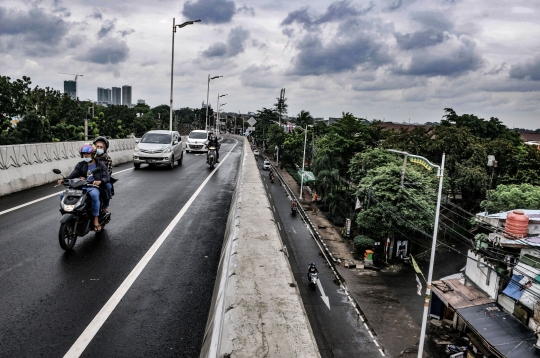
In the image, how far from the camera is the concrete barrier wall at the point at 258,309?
8.46 feet

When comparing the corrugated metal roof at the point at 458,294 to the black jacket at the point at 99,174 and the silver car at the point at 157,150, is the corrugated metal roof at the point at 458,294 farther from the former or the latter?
the black jacket at the point at 99,174

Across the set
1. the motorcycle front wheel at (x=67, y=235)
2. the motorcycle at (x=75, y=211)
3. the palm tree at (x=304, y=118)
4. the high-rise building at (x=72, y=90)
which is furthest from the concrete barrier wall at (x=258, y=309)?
the palm tree at (x=304, y=118)

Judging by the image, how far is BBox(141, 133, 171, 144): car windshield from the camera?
2000 cm

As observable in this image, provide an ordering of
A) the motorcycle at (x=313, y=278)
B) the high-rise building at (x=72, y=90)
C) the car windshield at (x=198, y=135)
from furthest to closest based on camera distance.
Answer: the high-rise building at (x=72, y=90) < the car windshield at (x=198, y=135) < the motorcycle at (x=313, y=278)

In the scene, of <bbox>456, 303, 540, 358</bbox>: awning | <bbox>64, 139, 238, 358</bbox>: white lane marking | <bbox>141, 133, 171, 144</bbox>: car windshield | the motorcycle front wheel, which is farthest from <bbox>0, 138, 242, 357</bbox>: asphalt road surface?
<bbox>456, 303, 540, 358</bbox>: awning

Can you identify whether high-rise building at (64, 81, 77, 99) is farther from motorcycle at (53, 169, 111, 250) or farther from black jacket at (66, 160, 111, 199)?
motorcycle at (53, 169, 111, 250)

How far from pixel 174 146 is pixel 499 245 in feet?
62.5

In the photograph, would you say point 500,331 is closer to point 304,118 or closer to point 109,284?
point 109,284

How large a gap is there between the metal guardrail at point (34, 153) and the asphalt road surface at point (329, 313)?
1232 cm

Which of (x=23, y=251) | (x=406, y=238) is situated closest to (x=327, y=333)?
(x=406, y=238)

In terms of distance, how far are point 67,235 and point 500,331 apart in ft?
64.6

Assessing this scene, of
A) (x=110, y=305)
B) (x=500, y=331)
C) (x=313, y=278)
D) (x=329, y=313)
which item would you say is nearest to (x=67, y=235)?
(x=110, y=305)

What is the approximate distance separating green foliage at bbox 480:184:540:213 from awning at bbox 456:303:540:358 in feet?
32.6

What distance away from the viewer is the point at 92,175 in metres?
7.46
